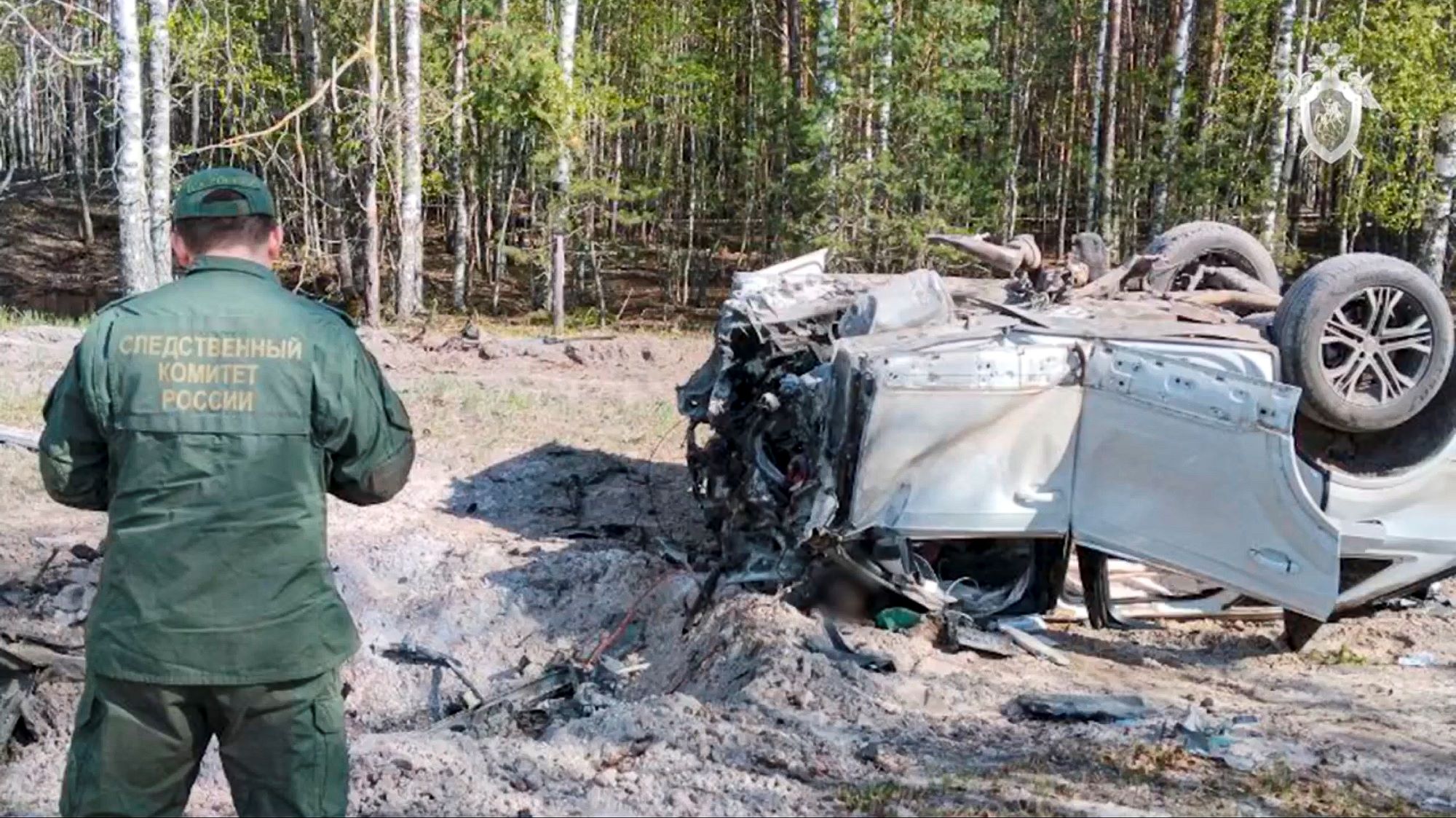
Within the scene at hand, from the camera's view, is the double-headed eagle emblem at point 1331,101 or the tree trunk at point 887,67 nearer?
the double-headed eagle emblem at point 1331,101

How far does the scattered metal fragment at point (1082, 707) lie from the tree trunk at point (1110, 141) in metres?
19.4

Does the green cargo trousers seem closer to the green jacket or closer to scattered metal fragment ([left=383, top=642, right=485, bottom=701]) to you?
the green jacket

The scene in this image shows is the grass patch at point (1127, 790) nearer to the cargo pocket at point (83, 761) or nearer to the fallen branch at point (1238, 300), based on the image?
the cargo pocket at point (83, 761)

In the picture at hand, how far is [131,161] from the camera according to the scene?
1608 centimetres

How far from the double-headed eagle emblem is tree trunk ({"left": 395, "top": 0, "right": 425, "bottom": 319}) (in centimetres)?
1255

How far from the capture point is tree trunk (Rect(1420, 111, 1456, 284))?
2045 cm

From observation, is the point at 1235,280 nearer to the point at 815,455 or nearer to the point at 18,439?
the point at 815,455

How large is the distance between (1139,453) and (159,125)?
547 inches

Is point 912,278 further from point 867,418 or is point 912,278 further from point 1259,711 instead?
point 1259,711

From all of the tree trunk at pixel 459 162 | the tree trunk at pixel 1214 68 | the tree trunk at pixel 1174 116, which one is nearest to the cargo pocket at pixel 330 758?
the tree trunk at pixel 459 162

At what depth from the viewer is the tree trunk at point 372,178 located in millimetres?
20312

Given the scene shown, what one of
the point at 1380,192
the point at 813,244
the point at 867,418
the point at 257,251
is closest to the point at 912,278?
the point at 867,418

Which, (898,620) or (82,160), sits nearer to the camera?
(898,620)

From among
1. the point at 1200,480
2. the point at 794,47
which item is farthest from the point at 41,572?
the point at 794,47
